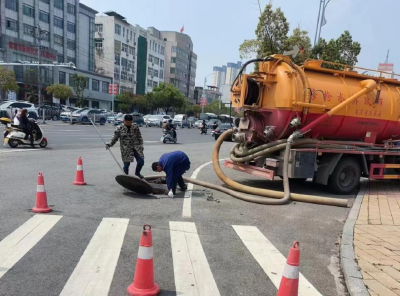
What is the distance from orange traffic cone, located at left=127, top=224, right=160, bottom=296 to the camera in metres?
3.22

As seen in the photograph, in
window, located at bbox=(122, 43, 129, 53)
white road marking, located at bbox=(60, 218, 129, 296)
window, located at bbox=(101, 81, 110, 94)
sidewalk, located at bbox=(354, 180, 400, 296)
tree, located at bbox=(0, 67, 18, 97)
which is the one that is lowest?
white road marking, located at bbox=(60, 218, 129, 296)

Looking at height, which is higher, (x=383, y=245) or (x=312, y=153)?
(x=312, y=153)

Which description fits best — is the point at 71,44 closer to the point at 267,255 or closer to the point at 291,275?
the point at 267,255

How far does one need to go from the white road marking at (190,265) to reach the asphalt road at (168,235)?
0.02m

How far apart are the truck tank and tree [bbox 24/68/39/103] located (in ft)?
145

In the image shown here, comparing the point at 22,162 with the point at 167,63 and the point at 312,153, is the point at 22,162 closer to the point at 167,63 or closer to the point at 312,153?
the point at 312,153

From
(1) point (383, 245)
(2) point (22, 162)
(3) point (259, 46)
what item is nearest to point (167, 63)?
(3) point (259, 46)

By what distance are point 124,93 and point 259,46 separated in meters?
47.6

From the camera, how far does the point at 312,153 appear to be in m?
8.16

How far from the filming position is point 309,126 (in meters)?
8.23

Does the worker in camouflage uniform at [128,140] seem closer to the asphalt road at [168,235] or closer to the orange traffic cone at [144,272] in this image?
the asphalt road at [168,235]

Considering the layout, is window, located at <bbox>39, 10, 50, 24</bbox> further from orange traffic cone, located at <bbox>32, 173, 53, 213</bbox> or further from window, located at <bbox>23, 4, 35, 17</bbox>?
orange traffic cone, located at <bbox>32, 173, 53, 213</bbox>

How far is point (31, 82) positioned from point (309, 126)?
48190 mm

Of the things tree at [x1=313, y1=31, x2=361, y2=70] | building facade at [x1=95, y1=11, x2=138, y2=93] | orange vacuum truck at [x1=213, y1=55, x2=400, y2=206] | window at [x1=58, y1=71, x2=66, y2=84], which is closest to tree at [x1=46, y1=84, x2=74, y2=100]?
window at [x1=58, y1=71, x2=66, y2=84]
